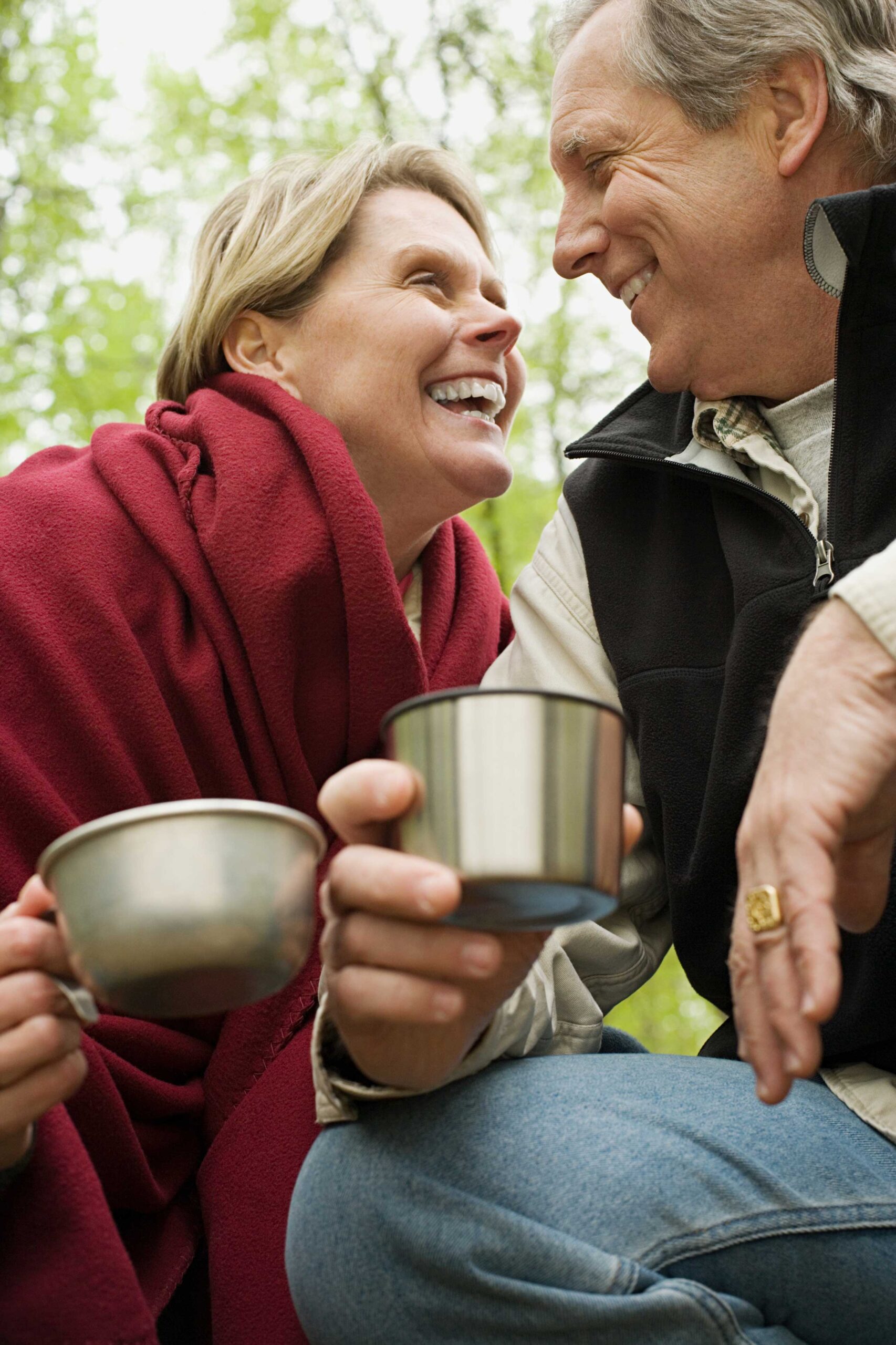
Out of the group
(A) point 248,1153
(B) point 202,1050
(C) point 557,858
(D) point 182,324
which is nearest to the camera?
(C) point 557,858

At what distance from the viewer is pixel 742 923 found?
1377 mm

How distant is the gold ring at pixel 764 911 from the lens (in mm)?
→ 1334

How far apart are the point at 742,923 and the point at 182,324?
2239 millimetres

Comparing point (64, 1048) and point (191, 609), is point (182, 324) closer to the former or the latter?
point (191, 609)

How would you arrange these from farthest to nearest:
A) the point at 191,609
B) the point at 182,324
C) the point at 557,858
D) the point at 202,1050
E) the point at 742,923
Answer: the point at 182,324
the point at 191,609
the point at 202,1050
the point at 742,923
the point at 557,858

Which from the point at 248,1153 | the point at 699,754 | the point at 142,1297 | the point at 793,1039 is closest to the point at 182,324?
the point at 699,754

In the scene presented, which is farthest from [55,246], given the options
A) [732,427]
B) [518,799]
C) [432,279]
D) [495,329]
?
[518,799]

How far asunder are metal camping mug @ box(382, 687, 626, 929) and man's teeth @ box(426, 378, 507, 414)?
1.73 m

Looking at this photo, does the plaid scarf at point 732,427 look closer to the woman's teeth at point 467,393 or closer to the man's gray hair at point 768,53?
the man's gray hair at point 768,53

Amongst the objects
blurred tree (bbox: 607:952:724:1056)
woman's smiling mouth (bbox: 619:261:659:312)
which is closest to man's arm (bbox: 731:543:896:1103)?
woman's smiling mouth (bbox: 619:261:659:312)

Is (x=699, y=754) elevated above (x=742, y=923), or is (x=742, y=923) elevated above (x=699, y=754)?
(x=742, y=923)

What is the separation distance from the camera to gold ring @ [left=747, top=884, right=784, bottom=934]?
133cm

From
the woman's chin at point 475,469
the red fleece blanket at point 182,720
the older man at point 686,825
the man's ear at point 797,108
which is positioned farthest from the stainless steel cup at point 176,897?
the man's ear at point 797,108

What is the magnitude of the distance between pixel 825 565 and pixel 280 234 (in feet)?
5.22
